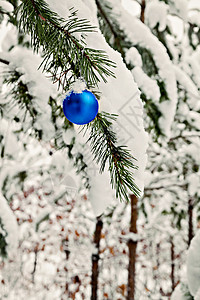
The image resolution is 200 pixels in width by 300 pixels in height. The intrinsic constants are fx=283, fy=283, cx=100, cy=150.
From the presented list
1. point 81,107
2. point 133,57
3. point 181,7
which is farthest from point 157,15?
point 81,107

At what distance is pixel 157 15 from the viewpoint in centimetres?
242

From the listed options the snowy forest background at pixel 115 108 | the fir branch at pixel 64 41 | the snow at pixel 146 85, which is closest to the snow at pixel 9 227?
the snowy forest background at pixel 115 108

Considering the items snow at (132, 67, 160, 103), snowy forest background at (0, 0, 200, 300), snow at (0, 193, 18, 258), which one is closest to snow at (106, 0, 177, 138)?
snowy forest background at (0, 0, 200, 300)

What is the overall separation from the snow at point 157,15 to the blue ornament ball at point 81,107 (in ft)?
6.67

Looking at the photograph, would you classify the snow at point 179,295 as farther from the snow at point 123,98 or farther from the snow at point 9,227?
the snow at point 123,98

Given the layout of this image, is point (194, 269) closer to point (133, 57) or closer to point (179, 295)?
point (179, 295)

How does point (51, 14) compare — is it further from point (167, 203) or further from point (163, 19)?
point (167, 203)

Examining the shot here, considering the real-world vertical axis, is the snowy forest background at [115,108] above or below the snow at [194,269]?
above

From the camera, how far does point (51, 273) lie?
36.1 ft

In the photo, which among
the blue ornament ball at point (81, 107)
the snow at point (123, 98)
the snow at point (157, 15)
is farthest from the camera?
the snow at point (157, 15)

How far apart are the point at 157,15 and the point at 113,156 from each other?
6.81 ft

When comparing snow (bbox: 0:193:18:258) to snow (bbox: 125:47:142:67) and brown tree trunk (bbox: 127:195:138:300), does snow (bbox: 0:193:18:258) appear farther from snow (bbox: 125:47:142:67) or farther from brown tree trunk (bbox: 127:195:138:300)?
brown tree trunk (bbox: 127:195:138:300)

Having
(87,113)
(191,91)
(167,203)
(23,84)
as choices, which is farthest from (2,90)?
(167,203)

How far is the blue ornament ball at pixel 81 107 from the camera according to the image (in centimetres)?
67
